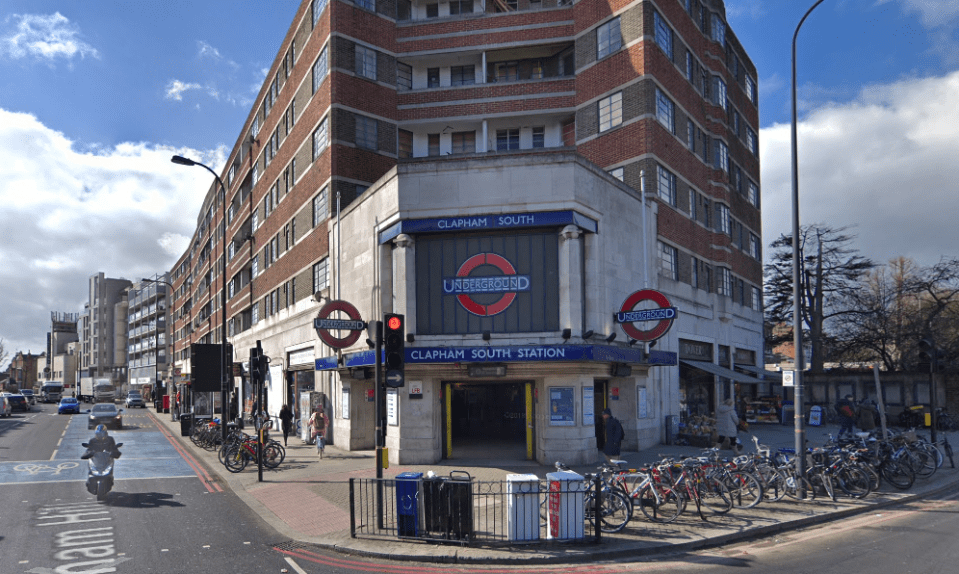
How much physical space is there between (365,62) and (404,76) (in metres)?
3.64

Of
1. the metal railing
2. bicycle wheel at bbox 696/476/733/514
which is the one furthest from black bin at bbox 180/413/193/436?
bicycle wheel at bbox 696/476/733/514

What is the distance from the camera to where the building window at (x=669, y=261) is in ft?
90.1

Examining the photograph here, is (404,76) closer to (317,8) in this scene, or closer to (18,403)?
(317,8)

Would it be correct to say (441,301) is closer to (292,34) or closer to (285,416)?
(285,416)

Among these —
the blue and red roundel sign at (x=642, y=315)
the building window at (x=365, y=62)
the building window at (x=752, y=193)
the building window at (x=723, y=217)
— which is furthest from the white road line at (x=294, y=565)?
the building window at (x=752, y=193)

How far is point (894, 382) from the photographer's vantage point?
36.2 meters

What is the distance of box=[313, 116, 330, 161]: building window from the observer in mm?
29141

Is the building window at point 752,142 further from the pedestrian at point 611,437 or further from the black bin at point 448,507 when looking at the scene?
the black bin at point 448,507

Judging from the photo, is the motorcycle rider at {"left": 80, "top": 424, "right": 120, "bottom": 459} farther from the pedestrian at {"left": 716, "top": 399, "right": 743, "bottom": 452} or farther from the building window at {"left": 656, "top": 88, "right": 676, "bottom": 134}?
the building window at {"left": 656, "top": 88, "right": 676, "bottom": 134}

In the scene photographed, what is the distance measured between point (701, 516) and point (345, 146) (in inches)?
846

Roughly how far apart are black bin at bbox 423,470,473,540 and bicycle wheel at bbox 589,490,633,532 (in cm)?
240

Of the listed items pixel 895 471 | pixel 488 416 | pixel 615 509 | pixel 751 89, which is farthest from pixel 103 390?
pixel 895 471

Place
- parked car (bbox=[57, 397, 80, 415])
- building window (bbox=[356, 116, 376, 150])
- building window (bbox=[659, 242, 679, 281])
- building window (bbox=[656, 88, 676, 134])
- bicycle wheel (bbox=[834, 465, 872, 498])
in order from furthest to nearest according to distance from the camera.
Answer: parked car (bbox=[57, 397, 80, 415]) → building window (bbox=[356, 116, 376, 150]) → building window (bbox=[656, 88, 676, 134]) → building window (bbox=[659, 242, 679, 281]) → bicycle wheel (bbox=[834, 465, 872, 498])

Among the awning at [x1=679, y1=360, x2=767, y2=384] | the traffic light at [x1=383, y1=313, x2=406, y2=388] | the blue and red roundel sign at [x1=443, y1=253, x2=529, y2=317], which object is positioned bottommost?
the awning at [x1=679, y1=360, x2=767, y2=384]
